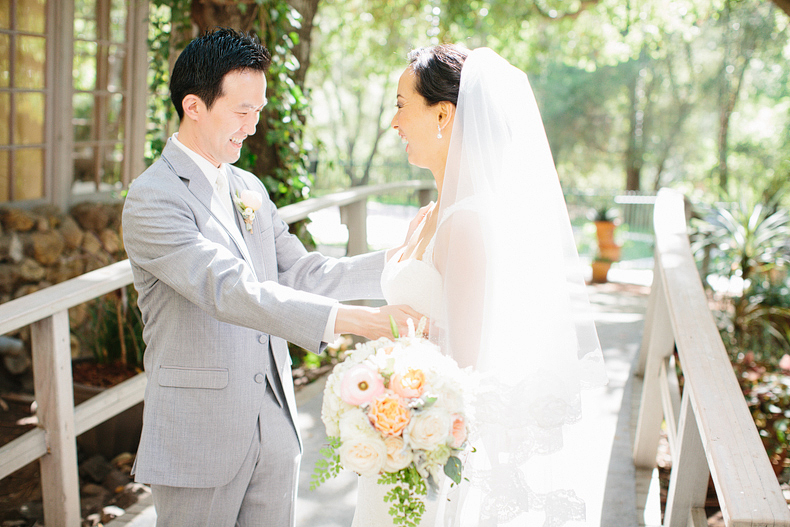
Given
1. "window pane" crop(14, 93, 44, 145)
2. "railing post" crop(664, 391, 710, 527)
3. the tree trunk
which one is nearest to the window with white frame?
"window pane" crop(14, 93, 44, 145)

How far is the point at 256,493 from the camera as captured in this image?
2035 mm

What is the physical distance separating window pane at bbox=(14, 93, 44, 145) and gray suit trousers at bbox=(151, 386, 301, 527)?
14.7 feet

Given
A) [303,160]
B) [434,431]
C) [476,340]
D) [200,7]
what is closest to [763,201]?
[303,160]

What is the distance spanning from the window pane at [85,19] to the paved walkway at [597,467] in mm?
3835

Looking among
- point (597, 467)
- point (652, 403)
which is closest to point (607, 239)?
point (652, 403)

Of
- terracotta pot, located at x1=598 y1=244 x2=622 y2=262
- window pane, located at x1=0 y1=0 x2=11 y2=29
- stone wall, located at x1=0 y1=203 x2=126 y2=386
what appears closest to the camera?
stone wall, located at x1=0 y1=203 x2=126 y2=386

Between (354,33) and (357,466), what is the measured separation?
34.9 ft

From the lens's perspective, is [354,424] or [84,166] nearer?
[354,424]

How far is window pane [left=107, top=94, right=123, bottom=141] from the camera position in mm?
6086

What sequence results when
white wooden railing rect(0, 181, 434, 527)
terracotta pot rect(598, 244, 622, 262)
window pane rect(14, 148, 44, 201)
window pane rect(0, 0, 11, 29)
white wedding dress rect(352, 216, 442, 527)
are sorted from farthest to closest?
terracotta pot rect(598, 244, 622, 262) < window pane rect(14, 148, 44, 201) < window pane rect(0, 0, 11, 29) < white wooden railing rect(0, 181, 434, 527) < white wedding dress rect(352, 216, 442, 527)

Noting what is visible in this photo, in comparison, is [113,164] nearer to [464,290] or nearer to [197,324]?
[197,324]

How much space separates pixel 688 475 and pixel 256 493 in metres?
1.35

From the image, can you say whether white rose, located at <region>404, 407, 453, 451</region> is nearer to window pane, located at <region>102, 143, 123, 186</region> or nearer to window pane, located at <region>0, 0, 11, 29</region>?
window pane, located at <region>0, 0, 11, 29</region>

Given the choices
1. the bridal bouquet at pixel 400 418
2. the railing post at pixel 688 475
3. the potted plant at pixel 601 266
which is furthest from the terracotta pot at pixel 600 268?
the bridal bouquet at pixel 400 418
